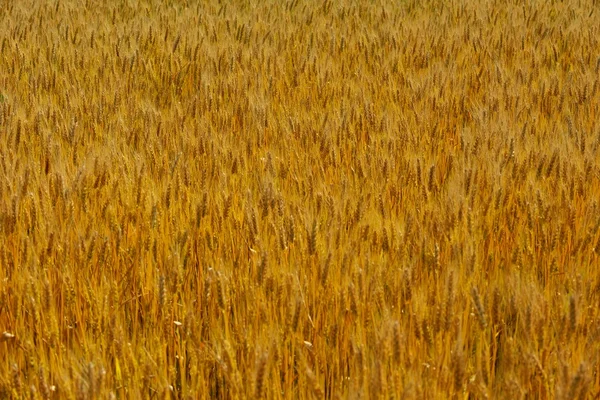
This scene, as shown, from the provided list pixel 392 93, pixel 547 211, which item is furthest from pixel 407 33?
pixel 547 211

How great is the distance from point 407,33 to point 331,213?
3144mm

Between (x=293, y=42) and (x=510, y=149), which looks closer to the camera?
(x=510, y=149)

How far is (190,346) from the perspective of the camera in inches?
57.8

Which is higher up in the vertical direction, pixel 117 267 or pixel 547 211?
pixel 547 211

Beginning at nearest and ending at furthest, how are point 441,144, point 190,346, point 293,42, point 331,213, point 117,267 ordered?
point 190,346 → point 117,267 → point 331,213 → point 441,144 → point 293,42

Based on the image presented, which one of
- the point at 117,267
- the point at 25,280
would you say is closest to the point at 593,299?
the point at 117,267

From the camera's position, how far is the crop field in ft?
4.63

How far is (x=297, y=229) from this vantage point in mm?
2010

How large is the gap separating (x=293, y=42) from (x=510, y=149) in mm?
2604

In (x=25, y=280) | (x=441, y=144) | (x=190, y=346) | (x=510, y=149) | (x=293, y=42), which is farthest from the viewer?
(x=293, y=42)

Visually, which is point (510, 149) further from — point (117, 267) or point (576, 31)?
point (576, 31)

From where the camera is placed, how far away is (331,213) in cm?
207

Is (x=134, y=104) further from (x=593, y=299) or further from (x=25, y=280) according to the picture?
(x=593, y=299)

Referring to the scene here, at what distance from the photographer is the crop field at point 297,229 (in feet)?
4.63
